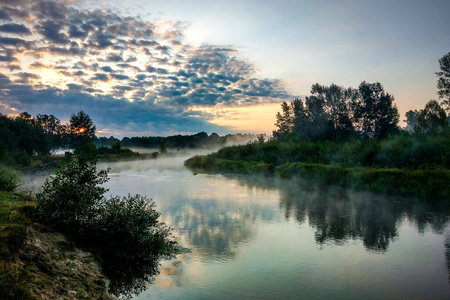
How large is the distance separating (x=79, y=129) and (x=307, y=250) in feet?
318

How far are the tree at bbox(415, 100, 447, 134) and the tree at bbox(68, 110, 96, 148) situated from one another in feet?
292

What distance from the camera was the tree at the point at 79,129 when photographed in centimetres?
9581

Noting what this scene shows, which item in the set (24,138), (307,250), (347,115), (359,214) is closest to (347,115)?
(347,115)

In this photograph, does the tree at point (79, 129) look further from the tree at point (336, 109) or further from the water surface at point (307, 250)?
the water surface at point (307, 250)

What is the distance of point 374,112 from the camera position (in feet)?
184

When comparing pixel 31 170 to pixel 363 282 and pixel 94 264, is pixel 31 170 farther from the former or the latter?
pixel 363 282

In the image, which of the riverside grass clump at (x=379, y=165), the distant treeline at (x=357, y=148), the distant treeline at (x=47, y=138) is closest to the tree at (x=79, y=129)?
the distant treeline at (x=47, y=138)

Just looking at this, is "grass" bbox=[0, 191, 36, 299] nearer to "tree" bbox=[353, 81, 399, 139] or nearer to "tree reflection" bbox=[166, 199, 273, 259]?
"tree reflection" bbox=[166, 199, 273, 259]

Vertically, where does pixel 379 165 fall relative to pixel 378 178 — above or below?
above

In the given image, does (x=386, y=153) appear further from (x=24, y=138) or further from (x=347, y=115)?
(x=24, y=138)

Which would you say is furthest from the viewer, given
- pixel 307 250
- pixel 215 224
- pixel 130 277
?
pixel 215 224

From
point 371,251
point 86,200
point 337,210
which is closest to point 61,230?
point 86,200

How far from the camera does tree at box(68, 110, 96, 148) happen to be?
95.8m

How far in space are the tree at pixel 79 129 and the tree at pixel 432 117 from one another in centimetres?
8904
